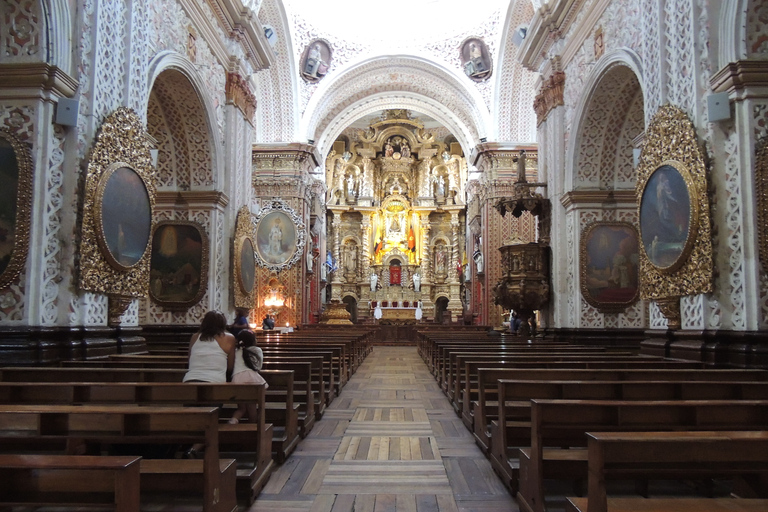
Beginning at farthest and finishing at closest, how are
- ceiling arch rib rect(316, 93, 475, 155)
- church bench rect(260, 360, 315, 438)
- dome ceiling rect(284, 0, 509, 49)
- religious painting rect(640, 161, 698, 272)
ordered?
ceiling arch rib rect(316, 93, 475, 155), dome ceiling rect(284, 0, 509, 49), religious painting rect(640, 161, 698, 272), church bench rect(260, 360, 315, 438)

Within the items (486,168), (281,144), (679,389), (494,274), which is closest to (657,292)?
(679,389)

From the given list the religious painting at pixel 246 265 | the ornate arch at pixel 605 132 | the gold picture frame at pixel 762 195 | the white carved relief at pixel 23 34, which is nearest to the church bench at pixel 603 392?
the gold picture frame at pixel 762 195

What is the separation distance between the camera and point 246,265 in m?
10.9

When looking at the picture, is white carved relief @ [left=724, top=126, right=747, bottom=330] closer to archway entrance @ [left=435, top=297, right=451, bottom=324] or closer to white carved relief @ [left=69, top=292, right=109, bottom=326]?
white carved relief @ [left=69, top=292, right=109, bottom=326]

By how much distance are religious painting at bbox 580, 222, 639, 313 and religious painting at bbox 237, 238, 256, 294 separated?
19.4ft

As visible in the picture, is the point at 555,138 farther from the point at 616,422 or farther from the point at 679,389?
the point at 616,422

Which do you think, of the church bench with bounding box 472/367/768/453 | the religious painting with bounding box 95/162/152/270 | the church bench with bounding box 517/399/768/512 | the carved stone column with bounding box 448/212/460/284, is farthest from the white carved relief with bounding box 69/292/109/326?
the carved stone column with bounding box 448/212/460/284

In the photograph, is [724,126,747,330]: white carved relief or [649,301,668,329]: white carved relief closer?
[724,126,747,330]: white carved relief

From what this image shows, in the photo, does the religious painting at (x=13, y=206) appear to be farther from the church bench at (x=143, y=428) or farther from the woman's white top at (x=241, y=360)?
the church bench at (x=143, y=428)

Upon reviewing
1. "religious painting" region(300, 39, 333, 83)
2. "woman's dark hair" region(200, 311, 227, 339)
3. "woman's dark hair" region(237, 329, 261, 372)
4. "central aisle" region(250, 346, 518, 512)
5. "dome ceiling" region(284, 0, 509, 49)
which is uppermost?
"dome ceiling" region(284, 0, 509, 49)

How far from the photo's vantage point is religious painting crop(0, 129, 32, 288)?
16.6ft

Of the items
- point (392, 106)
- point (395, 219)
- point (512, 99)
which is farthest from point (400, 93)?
point (395, 219)

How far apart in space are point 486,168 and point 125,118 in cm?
1443

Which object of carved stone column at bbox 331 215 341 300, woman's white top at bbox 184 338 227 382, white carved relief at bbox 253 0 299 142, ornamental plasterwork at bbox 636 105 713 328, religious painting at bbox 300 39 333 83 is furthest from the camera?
carved stone column at bbox 331 215 341 300
